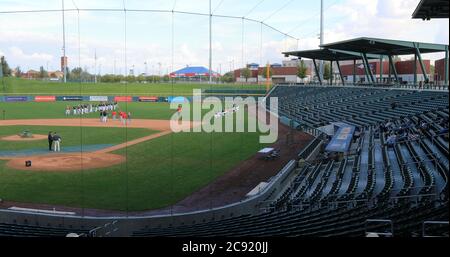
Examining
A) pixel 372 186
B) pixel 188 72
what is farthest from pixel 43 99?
pixel 372 186

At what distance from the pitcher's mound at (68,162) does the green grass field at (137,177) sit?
1.95ft

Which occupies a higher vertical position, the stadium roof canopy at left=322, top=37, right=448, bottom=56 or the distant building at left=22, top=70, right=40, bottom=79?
the stadium roof canopy at left=322, top=37, right=448, bottom=56

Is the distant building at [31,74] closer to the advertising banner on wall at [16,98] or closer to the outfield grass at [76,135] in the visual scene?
the outfield grass at [76,135]

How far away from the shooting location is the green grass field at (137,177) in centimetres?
1465

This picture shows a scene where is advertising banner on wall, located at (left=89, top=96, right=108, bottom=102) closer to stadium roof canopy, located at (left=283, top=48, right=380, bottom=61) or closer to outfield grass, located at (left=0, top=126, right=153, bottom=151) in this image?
outfield grass, located at (left=0, top=126, right=153, bottom=151)

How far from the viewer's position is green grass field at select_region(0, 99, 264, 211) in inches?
577

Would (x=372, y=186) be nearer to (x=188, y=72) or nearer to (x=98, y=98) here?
(x=188, y=72)

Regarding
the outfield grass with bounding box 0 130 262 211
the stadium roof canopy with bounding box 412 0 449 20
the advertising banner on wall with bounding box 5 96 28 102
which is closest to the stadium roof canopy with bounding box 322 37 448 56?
the outfield grass with bounding box 0 130 262 211

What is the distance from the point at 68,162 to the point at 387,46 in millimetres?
27299
